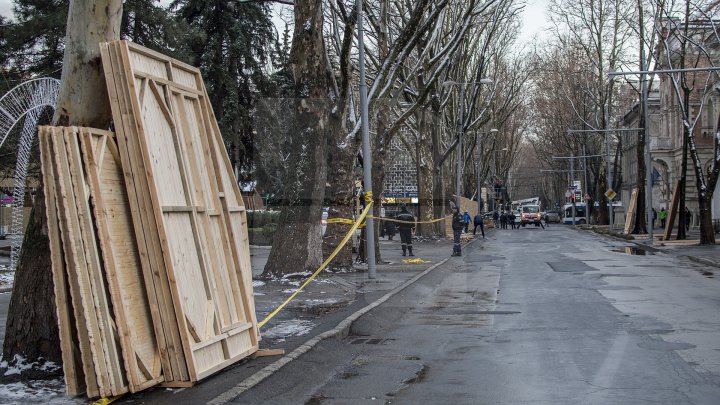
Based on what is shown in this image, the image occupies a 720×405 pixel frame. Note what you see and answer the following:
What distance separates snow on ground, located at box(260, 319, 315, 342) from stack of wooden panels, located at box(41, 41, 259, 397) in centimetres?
193

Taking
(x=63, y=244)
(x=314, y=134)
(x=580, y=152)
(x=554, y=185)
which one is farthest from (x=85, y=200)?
(x=554, y=185)

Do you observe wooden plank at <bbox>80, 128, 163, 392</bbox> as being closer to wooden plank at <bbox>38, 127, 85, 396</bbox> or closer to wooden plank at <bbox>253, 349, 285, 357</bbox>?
wooden plank at <bbox>38, 127, 85, 396</bbox>

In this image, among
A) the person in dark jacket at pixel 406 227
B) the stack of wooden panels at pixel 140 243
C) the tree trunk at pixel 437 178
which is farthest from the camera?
the tree trunk at pixel 437 178

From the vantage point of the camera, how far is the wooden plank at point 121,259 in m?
5.91

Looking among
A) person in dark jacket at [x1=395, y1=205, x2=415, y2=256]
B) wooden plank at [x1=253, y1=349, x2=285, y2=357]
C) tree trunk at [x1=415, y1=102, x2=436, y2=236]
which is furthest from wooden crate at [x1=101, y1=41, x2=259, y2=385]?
tree trunk at [x1=415, y1=102, x2=436, y2=236]

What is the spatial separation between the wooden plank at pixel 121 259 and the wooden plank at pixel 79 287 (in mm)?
173

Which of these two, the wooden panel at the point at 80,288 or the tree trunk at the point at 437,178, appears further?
the tree trunk at the point at 437,178

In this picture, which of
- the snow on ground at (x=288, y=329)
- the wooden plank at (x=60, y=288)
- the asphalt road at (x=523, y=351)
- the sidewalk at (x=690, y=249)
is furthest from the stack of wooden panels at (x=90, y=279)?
the sidewalk at (x=690, y=249)

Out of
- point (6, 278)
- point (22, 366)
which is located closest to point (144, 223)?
point (22, 366)

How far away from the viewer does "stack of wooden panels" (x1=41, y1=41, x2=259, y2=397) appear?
19.2 feet

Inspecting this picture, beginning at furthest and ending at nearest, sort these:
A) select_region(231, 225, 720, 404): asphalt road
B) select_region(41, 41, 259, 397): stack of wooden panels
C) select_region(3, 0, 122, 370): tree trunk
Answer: select_region(3, 0, 122, 370): tree trunk → select_region(231, 225, 720, 404): asphalt road → select_region(41, 41, 259, 397): stack of wooden panels

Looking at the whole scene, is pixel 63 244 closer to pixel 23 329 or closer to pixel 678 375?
A: pixel 23 329

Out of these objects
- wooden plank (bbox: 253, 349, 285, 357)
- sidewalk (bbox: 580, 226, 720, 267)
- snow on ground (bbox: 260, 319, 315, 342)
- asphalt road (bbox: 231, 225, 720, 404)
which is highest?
wooden plank (bbox: 253, 349, 285, 357)

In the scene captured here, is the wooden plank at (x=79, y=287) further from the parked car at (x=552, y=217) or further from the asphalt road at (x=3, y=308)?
the parked car at (x=552, y=217)
